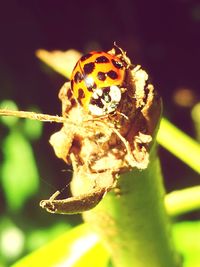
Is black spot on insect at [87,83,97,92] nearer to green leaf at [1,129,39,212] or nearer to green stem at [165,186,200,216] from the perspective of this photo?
green stem at [165,186,200,216]

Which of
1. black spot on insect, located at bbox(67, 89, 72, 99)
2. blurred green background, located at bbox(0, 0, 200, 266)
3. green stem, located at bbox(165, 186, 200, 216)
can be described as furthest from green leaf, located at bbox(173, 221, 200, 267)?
black spot on insect, located at bbox(67, 89, 72, 99)

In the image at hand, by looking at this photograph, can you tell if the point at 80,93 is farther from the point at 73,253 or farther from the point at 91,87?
the point at 73,253

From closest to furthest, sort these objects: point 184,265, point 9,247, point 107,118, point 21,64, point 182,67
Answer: point 107,118
point 184,265
point 9,247
point 21,64
point 182,67

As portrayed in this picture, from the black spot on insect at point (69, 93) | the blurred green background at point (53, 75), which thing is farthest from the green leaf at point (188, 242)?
the black spot on insect at point (69, 93)

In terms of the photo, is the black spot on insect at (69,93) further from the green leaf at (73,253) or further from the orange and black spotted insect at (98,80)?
the green leaf at (73,253)

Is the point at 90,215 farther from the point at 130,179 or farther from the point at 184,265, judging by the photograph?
the point at 184,265

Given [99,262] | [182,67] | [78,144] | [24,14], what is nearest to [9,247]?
[99,262]

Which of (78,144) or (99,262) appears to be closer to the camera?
(78,144)

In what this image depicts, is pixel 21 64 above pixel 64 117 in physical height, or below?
below
